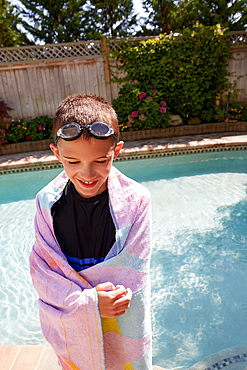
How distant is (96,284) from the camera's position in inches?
35.3

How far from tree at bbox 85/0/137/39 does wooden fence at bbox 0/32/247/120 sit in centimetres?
487

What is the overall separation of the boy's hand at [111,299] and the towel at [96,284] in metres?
0.02

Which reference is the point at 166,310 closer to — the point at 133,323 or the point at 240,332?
the point at 240,332

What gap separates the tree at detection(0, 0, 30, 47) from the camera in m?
10.4

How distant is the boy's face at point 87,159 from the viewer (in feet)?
2.77

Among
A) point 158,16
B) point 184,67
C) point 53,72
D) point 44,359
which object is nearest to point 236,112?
point 184,67

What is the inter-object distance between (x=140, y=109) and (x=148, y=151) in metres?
1.74

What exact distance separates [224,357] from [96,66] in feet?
23.5

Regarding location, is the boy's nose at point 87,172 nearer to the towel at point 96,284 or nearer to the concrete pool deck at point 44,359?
the towel at point 96,284

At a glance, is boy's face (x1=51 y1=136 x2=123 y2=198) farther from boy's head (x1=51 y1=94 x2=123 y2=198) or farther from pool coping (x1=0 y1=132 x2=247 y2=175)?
pool coping (x1=0 y1=132 x2=247 y2=175)

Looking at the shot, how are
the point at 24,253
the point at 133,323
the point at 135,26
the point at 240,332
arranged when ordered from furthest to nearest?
1. the point at 135,26
2. the point at 24,253
3. the point at 240,332
4. the point at 133,323

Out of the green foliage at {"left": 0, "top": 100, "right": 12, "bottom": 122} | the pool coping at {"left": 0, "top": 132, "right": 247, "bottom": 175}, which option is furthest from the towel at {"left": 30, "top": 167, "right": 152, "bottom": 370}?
the green foliage at {"left": 0, "top": 100, "right": 12, "bottom": 122}

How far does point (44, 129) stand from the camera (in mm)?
6863

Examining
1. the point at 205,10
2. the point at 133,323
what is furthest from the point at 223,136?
the point at 205,10
